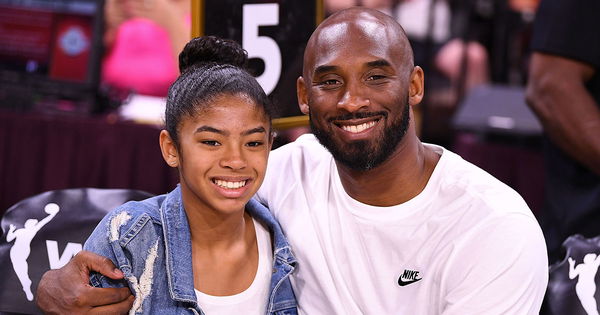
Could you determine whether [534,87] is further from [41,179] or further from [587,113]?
[41,179]

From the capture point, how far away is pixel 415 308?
2301 millimetres

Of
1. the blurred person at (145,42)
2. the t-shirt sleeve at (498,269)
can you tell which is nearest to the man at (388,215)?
the t-shirt sleeve at (498,269)

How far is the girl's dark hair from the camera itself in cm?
223

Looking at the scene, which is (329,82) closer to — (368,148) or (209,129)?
(368,148)

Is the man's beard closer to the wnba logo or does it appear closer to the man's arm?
the wnba logo

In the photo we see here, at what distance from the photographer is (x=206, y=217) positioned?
91.7 inches

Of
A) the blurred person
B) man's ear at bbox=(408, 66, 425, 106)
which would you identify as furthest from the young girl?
the blurred person

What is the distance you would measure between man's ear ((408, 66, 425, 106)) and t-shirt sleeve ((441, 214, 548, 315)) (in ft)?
1.34

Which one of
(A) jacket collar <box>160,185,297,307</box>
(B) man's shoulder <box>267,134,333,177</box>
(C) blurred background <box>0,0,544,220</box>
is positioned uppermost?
(B) man's shoulder <box>267,134,333,177</box>

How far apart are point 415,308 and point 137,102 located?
112 inches

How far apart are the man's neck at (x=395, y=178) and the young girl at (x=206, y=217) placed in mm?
246

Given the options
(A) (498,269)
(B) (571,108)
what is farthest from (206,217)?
(B) (571,108)

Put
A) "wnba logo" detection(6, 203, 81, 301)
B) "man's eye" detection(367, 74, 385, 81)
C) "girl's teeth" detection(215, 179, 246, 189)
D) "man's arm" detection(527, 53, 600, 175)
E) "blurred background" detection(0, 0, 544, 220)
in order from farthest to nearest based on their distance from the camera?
"blurred background" detection(0, 0, 544, 220), "man's arm" detection(527, 53, 600, 175), "wnba logo" detection(6, 203, 81, 301), "man's eye" detection(367, 74, 385, 81), "girl's teeth" detection(215, 179, 246, 189)

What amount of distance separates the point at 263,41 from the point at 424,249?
84 centimetres
